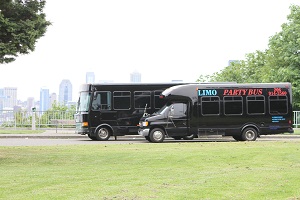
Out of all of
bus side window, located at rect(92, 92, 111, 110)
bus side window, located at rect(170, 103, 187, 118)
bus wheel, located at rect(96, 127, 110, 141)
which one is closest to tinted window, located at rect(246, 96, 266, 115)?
bus side window, located at rect(170, 103, 187, 118)

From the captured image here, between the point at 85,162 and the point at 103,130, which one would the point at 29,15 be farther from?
the point at 103,130

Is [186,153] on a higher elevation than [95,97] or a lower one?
lower

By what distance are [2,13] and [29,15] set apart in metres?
0.74

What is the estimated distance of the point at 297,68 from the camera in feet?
165

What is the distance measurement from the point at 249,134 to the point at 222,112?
1.61 metres

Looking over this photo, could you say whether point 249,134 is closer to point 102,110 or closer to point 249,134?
point 249,134

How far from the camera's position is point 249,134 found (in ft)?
85.2

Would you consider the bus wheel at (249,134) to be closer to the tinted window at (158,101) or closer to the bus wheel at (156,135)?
the bus wheel at (156,135)

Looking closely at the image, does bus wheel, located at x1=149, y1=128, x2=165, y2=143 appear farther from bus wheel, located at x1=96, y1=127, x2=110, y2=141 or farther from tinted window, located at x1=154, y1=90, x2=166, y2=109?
bus wheel, located at x1=96, y1=127, x2=110, y2=141

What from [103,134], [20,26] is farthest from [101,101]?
[20,26]

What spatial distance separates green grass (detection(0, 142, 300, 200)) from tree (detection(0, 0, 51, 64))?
120 inches

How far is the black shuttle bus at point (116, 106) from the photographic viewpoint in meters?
Answer: 27.6

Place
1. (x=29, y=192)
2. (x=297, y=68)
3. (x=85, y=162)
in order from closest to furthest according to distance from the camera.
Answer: (x=29, y=192) < (x=85, y=162) < (x=297, y=68)

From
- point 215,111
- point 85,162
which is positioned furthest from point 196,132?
point 85,162
